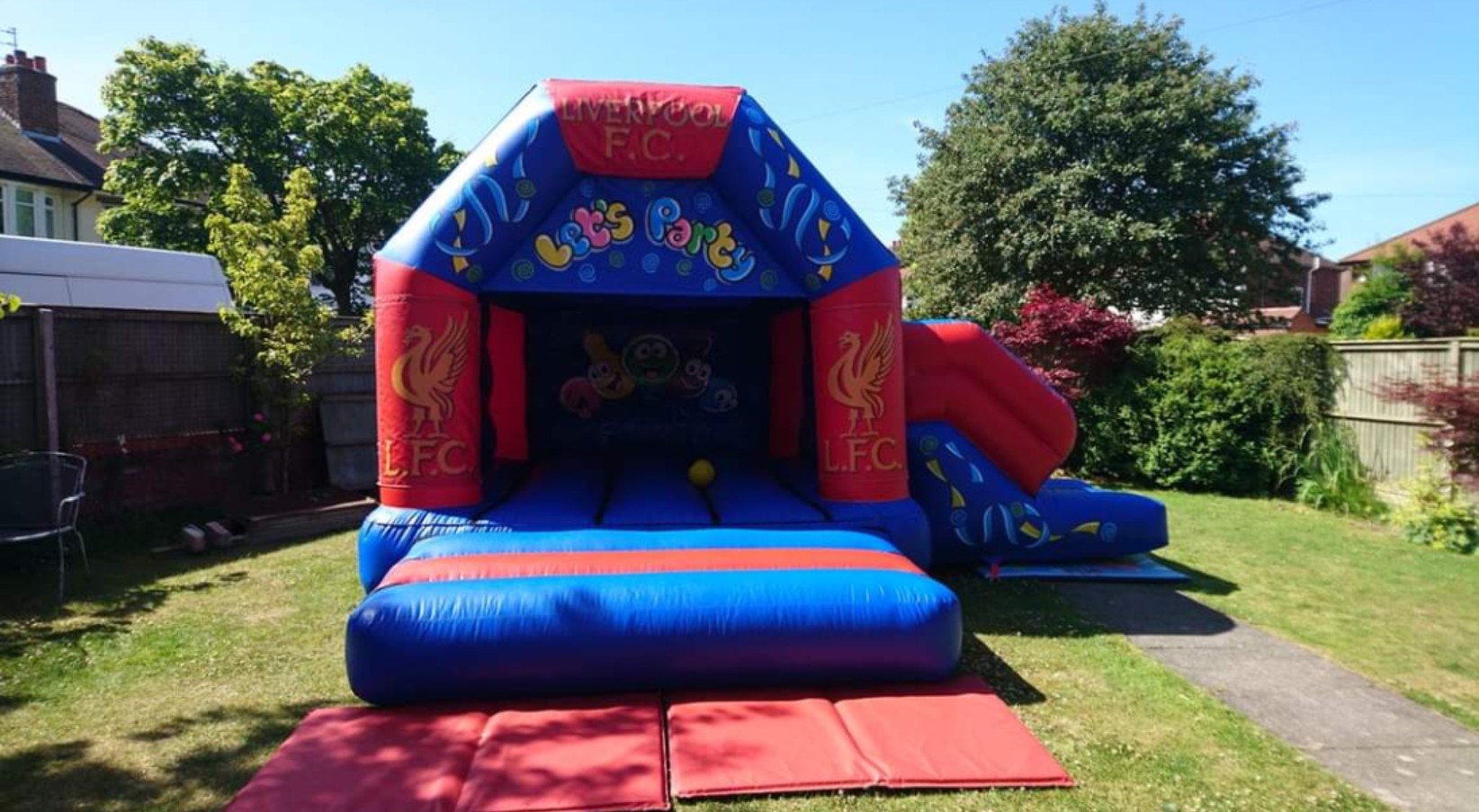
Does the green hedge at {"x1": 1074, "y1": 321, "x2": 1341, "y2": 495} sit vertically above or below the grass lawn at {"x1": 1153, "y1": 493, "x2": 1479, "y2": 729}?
above

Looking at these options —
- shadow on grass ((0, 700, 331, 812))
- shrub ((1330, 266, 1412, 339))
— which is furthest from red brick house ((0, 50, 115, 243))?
shrub ((1330, 266, 1412, 339))

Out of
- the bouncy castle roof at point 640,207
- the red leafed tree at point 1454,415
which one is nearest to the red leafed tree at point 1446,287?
the red leafed tree at point 1454,415

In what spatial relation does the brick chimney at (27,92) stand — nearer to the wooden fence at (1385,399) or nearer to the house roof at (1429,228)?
the wooden fence at (1385,399)

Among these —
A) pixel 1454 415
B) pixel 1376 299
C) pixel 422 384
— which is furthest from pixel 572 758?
pixel 1376 299

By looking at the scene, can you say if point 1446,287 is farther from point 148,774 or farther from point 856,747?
point 148,774

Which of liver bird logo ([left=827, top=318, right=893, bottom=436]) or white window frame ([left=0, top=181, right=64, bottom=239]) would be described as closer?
liver bird logo ([left=827, top=318, right=893, bottom=436])

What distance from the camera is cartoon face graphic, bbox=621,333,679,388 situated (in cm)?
741

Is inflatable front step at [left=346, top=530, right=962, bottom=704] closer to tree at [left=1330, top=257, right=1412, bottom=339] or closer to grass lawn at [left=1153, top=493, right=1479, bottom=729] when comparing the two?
grass lawn at [left=1153, top=493, right=1479, bottom=729]

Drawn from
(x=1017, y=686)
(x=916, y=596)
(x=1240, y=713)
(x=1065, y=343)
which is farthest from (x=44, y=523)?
(x=1065, y=343)

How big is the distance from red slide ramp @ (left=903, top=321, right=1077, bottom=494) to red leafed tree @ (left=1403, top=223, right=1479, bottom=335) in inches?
750

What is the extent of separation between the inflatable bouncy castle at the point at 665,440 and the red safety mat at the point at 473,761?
14 cm

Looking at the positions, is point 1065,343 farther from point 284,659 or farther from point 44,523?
point 44,523

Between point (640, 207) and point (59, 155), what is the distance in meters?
22.6

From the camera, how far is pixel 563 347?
24.3 feet
